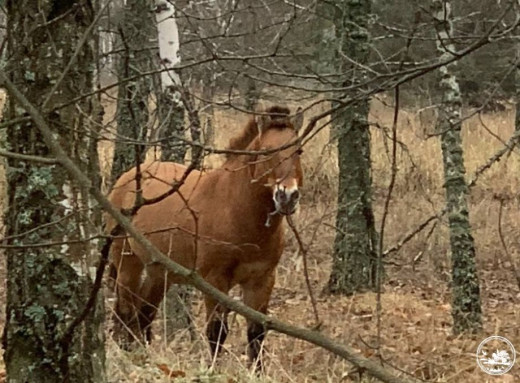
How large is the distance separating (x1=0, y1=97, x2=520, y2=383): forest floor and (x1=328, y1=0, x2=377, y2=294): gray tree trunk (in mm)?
246

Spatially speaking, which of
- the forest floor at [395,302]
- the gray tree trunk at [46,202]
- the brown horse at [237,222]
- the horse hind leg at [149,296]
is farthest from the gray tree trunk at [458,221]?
the gray tree trunk at [46,202]

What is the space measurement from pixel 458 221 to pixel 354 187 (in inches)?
74.3

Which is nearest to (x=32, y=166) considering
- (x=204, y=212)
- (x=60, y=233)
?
(x=60, y=233)

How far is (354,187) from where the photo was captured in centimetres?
1007

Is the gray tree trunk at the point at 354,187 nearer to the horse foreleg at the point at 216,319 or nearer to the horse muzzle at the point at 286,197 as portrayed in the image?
the horse foreleg at the point at 216,319

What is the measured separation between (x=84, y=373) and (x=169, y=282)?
3.42 meters

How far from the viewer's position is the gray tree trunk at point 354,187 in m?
9.30

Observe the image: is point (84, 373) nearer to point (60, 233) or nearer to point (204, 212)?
point (60, 233)

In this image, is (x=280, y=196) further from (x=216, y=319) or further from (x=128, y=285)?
(x=128, y=285)

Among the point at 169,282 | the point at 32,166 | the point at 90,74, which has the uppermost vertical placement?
the point at 90,74

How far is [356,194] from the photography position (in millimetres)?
10047

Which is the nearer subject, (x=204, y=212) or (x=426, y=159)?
(x=204, y=212)

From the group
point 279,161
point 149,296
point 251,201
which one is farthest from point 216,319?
point 149,296

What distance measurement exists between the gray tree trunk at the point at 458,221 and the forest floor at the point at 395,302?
0.23 meters
